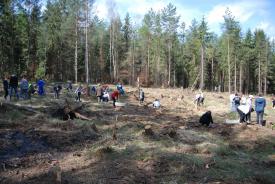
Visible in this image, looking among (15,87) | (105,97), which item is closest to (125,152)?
(15,87)

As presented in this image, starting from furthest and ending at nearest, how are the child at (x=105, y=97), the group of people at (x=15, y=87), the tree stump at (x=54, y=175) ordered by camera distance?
the child at (x=105, y=97)
the group of people at (x=15, y=87)
the tree stump at (x=54, y=175)

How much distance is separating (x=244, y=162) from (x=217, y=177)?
271cm

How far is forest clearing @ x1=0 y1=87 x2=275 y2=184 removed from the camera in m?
11.5

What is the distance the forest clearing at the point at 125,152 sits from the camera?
37.7ft

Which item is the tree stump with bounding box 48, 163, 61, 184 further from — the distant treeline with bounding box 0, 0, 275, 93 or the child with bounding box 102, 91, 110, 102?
the distant treeline with bounding box 0, 0, 275, 93

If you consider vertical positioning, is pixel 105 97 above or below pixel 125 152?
above

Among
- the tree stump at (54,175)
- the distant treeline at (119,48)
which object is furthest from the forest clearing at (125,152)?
the distant treeline at (119,48)

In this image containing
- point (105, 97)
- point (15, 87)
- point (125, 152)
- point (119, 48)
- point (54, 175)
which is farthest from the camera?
point (119, 48)

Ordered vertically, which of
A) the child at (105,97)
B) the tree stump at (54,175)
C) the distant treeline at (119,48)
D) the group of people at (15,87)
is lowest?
the tree stump at (54,175)

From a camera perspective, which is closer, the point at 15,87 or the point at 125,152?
the point at 125,152

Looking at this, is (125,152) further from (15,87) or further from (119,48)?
(119,48)

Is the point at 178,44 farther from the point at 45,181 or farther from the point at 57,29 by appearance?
the point at 45,181

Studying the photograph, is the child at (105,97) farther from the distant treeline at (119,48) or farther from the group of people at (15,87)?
the distant treeline at (119,48)

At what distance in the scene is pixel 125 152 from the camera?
13938 mm
